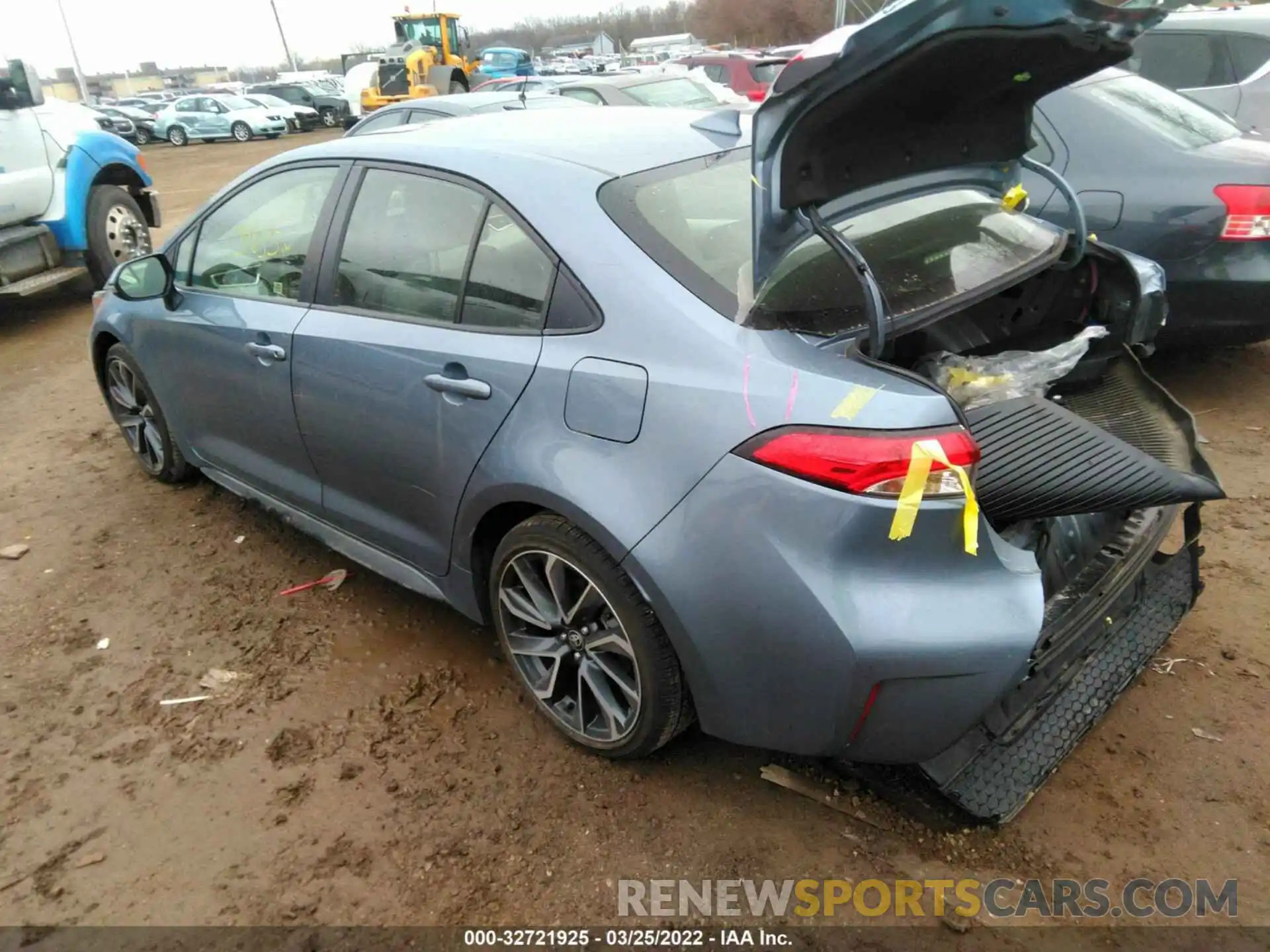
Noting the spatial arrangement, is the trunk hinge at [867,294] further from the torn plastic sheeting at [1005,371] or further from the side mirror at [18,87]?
the side mirror at [18,87]

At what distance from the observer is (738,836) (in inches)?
92.0

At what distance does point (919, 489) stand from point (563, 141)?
60.8 inches

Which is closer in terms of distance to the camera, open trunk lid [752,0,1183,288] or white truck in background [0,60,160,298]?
open trunk lid [752,0,1183,288]

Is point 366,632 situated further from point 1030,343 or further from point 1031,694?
point 1030,343

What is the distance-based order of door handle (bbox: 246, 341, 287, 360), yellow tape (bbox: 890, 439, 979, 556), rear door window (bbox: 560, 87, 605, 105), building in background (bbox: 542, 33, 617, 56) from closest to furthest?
yellow tape (bbox: 890, 439, 979, 556), door handle (bbox: 246, 341, 287, 360), rear door window (bbox: 560, 87, 605, 105), building in background (bbox: 542, 33, 617, 56)

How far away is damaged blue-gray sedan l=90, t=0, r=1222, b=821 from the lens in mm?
1908

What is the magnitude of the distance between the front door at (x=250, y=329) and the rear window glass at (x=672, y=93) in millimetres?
7112

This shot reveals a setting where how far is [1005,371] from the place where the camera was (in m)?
2.53

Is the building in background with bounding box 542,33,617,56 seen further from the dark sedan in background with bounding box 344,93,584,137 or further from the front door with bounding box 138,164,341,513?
the front door with bounding box 138,164,341,513

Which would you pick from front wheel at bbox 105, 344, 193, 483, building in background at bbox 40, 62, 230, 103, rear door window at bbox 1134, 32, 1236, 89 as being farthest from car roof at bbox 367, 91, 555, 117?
building in background at bbox 40, 62, 230, 103

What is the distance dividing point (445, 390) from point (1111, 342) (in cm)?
210

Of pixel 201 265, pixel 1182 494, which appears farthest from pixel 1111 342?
pixel 201 265

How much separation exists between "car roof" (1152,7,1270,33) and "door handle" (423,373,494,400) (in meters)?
6.50

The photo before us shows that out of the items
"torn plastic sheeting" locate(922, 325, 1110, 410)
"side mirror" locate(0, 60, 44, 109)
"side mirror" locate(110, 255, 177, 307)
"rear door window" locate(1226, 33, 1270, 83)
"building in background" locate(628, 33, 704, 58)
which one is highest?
"building in background" locate(628, 33, 704, 58)
